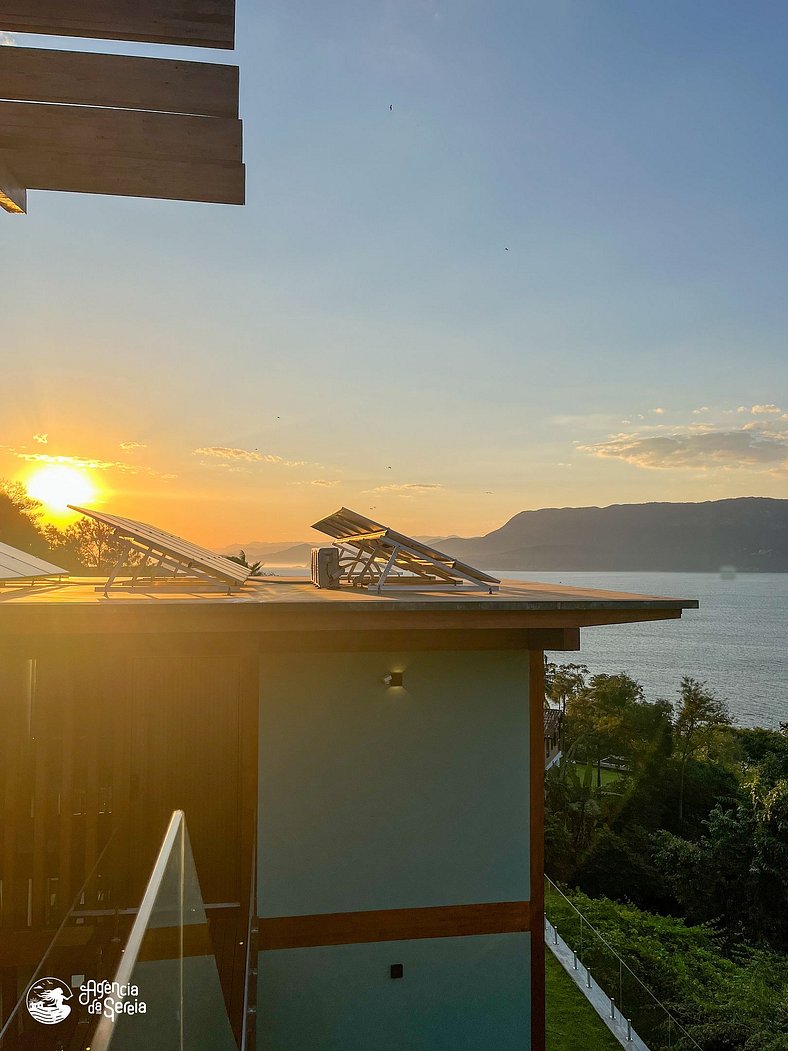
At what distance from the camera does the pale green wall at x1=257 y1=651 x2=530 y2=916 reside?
6109mm

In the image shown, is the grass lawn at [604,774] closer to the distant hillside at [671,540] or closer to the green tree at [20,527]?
the green tree at [20,527]

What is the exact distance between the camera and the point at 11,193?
2791 millimetres

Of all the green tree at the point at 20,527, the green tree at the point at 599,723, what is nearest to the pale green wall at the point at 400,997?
the green tree at the point at 599,723

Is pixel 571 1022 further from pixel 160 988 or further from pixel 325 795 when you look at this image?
pixel 160 988

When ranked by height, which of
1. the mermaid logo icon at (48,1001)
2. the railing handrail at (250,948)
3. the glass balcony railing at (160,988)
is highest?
the glass balcony railing at (160,988)

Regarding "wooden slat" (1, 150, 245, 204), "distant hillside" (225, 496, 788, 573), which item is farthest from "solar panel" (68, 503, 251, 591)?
"distant hillside" (225, 496, 788, 573)

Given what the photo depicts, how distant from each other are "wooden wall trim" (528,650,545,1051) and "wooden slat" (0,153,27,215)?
530 cm

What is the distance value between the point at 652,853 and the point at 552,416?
52220mm

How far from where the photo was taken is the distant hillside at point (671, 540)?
5955 inches

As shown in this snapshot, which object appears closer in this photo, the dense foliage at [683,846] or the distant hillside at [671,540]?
the dense foliage at [683,846]

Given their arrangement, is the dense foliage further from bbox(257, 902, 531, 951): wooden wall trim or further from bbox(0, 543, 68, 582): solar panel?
bbox(0, 543, 68, 582): solar panel

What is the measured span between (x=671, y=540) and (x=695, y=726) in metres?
125

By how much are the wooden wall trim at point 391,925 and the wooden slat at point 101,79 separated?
19.6 ft

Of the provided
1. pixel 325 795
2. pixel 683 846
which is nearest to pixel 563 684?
pixel 683 846
